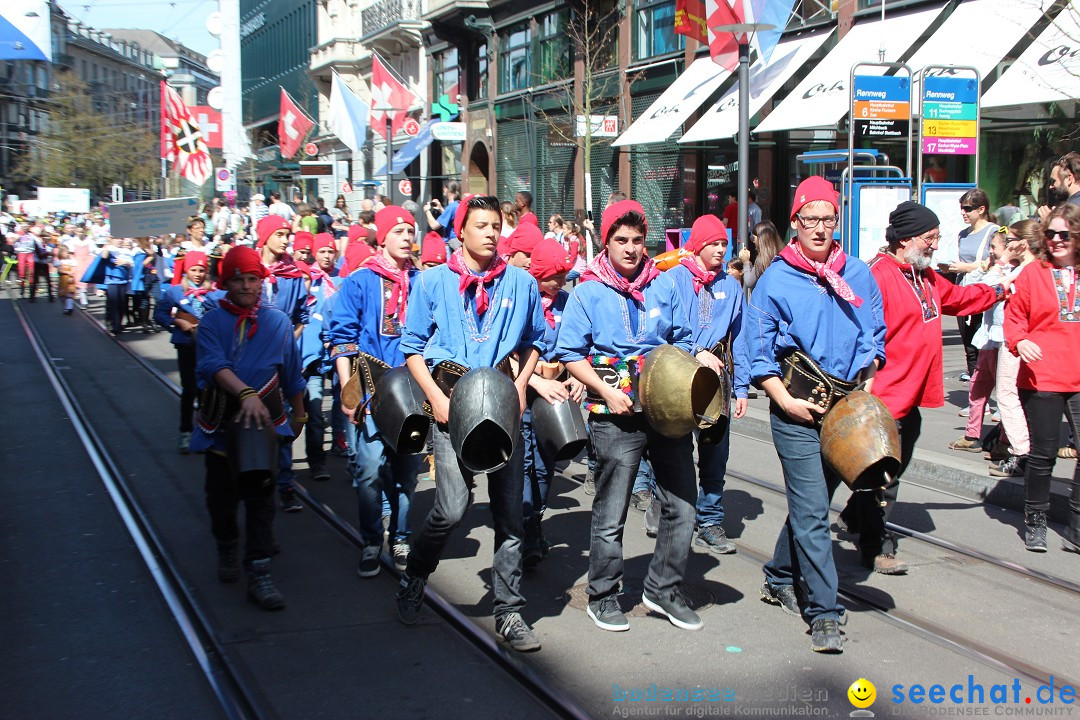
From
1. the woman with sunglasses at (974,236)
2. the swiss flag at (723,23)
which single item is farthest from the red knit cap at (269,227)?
the swiss flag at (723,23)

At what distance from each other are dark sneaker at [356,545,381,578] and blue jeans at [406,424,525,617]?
46.0 inches

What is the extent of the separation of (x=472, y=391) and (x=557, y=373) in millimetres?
1977

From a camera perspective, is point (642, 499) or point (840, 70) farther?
point (840, 70)

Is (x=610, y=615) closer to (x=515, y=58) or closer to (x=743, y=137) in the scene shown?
(x=743, y=137)

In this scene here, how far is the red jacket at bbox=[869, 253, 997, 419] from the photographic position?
576 centimetres

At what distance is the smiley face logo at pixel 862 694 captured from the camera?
14.2ft

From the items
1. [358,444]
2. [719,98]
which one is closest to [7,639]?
[358,444]

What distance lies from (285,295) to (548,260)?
2.04 meters

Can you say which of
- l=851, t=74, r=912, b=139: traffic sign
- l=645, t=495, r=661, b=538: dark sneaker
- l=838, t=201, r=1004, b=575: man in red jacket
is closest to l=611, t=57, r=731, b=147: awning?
l=851, t=74, r=912, b=139: traffic sign

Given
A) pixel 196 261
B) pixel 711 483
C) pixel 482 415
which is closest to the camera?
pixel 482 415

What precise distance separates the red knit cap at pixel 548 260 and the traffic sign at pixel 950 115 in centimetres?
832

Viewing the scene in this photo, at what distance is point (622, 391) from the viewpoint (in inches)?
197

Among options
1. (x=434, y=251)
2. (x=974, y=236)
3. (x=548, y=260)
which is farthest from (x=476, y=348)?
(x=974, y=236)

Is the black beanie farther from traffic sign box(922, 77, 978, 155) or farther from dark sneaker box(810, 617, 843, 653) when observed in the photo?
traffic sign box(922, 77, 978, 155)
